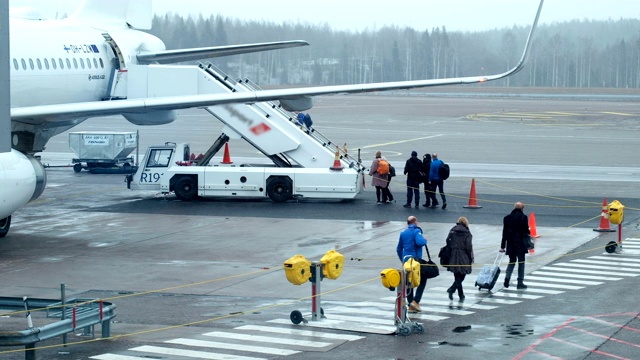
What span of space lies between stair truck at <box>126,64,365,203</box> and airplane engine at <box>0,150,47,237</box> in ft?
30.9

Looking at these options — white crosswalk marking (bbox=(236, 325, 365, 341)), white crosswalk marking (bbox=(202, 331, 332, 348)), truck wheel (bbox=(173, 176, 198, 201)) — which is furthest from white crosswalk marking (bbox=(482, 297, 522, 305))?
truck wheel (bbox=(173, 176, 198, 201))

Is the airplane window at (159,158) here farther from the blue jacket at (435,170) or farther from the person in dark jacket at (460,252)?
the person in dark jacket at (460,252)

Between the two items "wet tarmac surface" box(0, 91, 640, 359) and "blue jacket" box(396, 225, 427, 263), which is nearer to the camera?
"wet tarmac surface" box(0, 91, 640, 359)

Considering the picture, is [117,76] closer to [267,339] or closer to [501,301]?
[501,301]

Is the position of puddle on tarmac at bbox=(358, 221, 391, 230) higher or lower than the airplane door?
lower

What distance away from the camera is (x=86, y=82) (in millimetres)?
33156

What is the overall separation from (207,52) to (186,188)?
5.54 m

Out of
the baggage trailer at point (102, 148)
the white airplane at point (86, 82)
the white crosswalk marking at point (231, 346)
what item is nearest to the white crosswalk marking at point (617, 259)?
the white airplane at point (86, 82)

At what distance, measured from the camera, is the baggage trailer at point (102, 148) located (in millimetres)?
40938

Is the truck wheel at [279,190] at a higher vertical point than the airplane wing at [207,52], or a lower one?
lower

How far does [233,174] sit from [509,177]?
1250 centimetres

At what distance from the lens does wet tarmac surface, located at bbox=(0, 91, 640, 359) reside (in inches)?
623

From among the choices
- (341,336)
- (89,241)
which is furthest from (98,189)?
(341,336)

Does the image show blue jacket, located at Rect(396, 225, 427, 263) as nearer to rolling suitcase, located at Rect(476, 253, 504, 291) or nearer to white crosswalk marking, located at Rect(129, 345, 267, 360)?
rolling suitcase, located at Rect(476, 253, 504, 291)
